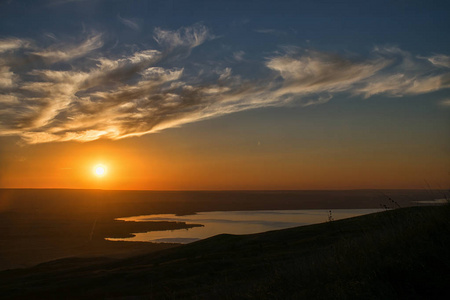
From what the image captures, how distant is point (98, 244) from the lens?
5531 cm

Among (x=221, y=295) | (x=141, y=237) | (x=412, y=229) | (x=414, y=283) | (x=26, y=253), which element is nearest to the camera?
(x=414, y=283)

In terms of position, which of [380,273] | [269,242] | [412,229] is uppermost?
[412,229]

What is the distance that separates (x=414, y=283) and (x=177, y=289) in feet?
36.9

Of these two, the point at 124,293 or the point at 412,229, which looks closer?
the point at 412,229

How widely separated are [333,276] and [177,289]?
9794 millimetres

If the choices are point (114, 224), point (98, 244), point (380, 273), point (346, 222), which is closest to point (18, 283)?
point (346, 222)

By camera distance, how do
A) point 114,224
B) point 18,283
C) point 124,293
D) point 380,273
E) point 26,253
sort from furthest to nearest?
1. point 114,224
2. point 26,253
3. point 18,283
4. point 124,293
5. point 380,273

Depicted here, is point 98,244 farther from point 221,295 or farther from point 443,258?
point 443,258

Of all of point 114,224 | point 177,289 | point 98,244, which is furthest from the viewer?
point 114,224

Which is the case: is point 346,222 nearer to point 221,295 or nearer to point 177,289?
point 177,289

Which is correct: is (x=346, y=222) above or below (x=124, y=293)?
above

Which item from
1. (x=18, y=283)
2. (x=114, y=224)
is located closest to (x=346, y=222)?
(x=18, y=283)

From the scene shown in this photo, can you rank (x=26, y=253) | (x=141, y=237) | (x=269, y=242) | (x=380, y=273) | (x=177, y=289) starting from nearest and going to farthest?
(x=380, y=273)
(x=177, y=289)
(x=269, y=242)
(x=26, y=253)
(x=141, y=237)

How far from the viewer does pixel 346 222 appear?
2544 cm
